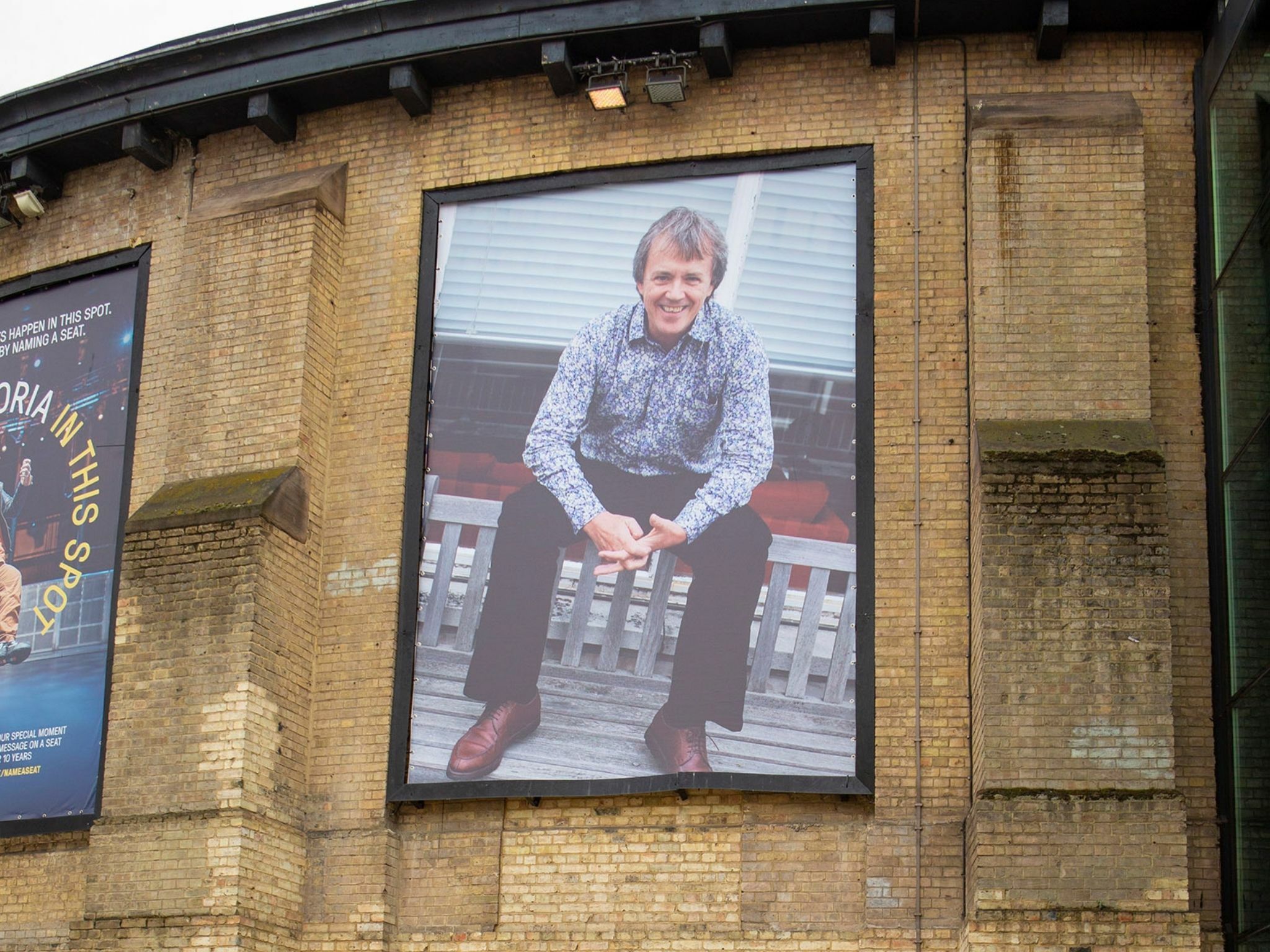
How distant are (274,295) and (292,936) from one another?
5.15m

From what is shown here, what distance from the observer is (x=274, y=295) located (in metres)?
15.3

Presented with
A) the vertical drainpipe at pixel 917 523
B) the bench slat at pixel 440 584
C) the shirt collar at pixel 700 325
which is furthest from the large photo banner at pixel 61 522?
the vertical drainpipe at pixel 917 523

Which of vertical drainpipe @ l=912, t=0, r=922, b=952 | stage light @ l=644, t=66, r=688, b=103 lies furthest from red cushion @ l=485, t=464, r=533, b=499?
stage light @ l=644, t=66, r=688, b=103

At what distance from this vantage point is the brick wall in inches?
516

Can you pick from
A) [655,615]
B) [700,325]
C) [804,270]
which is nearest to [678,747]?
[655,615]

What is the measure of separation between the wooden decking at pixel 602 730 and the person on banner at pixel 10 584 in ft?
12.7

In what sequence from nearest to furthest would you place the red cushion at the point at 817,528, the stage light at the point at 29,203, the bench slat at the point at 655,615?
the red cushion at the point at 817,528 < the bench slat at the point at 655,615 < the stage light at the point at 29,203

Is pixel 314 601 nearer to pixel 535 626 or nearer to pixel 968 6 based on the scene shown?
pixel 535 626

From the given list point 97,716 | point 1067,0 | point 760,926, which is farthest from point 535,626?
point 1067,0

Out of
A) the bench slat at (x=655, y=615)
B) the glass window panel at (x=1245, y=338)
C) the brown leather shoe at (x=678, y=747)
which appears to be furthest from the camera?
the bench slat at (x=655, y=615)

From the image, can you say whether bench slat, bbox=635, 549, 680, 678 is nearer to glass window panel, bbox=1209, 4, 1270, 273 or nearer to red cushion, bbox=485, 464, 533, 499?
red cushion, bbox=485, 464, 533, 499

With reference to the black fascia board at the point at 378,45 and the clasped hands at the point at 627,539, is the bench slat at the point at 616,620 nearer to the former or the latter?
the clasped hands at the point at 627,539

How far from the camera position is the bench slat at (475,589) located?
1425 centimetres

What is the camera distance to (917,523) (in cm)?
1361
